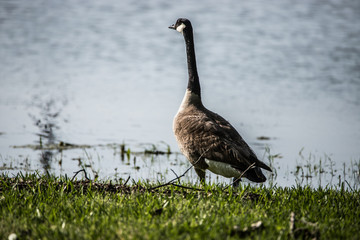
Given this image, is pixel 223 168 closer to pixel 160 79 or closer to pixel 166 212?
pixel 166 212

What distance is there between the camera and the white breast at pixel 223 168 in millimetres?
6449

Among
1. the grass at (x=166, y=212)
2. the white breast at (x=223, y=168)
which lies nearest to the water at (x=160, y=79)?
the white breast at (x=223, y=168)

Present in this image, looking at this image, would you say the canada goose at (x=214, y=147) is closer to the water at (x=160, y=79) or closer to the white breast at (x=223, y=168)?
the white breast at (x=223, y=168)

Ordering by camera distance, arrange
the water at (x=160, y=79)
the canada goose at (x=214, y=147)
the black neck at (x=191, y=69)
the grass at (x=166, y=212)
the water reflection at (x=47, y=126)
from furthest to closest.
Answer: the water at (x=160, y=79)
the water reflection at (x=47, y=126)
the black neck at (x=191, y=69)
the canada goose at (x=214, y=147)
the grass at (x=166, y=212)

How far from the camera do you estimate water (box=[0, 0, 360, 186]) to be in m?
11.0

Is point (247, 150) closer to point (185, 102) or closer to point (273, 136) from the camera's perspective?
point (185, 102)

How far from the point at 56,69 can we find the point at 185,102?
508 inches

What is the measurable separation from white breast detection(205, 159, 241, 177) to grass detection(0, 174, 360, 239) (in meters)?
0.30

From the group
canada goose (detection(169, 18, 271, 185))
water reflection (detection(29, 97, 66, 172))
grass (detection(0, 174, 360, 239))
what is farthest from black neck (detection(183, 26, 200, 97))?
water reflection (detection(29, 97, 66, 172))

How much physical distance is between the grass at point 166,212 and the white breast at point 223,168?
30 centimetres

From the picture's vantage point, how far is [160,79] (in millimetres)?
18391

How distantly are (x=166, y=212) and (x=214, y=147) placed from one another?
1747 mm

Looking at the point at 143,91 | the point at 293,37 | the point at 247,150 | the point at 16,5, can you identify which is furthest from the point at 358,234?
the point at 16,5

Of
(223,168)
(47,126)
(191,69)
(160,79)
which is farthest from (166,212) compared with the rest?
(160,79)
